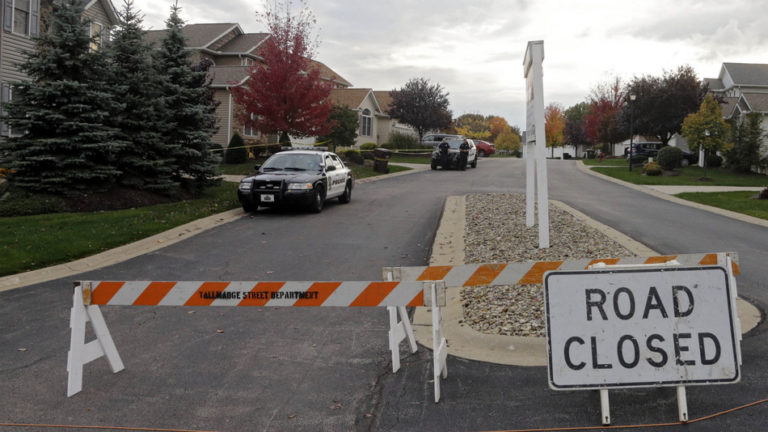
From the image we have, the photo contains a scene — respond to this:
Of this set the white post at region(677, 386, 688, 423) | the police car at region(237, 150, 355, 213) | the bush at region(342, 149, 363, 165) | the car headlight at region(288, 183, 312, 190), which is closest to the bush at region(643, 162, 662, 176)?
the bush at region(342, 149, 363, 165)

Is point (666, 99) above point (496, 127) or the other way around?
the other way around

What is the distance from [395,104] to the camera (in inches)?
2109

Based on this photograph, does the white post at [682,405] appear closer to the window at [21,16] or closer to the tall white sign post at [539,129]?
the tall white sign post at [539,129]

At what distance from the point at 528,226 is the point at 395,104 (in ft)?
140

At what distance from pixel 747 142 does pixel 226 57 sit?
3086cm

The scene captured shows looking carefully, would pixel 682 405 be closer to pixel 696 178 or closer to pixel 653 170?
pixel 696 178

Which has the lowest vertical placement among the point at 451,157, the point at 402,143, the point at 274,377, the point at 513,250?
the point at 274,377

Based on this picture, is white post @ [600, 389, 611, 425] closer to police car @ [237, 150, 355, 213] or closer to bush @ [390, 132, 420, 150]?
police car @ [237, 150, 355, 213]

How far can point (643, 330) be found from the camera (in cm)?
408

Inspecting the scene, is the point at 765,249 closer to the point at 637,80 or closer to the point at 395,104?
the point at 637,80

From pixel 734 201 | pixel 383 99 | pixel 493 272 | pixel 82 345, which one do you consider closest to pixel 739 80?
pixel 383 99

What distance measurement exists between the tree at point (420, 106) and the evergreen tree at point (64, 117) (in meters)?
39.1

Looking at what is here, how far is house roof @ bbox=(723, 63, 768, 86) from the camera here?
5759 cm

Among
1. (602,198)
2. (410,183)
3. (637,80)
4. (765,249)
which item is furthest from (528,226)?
(637,80)
